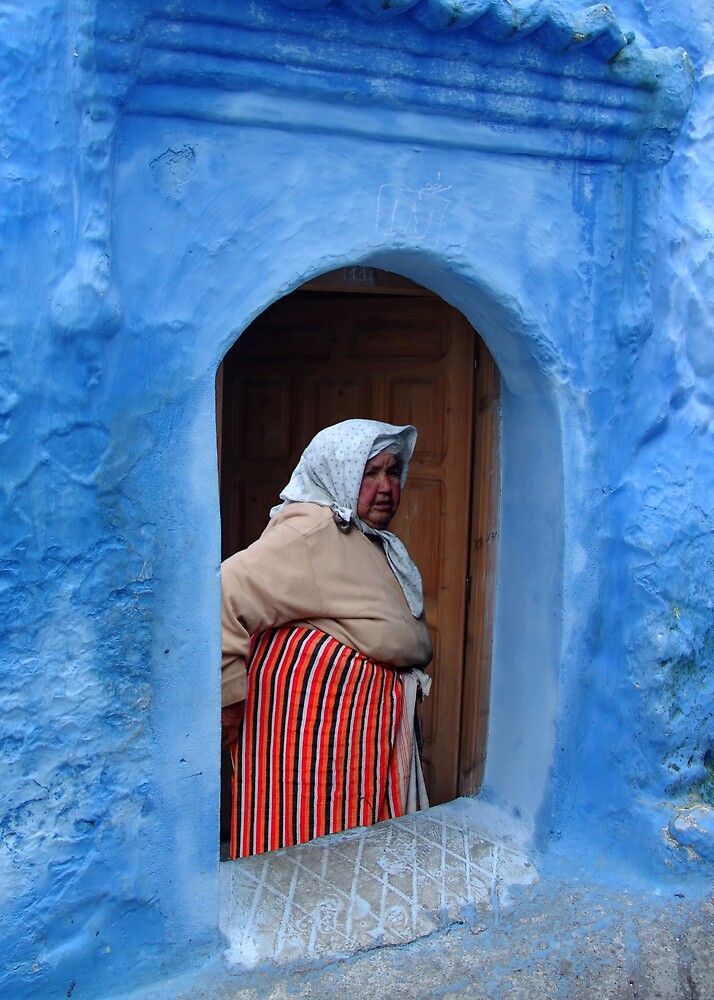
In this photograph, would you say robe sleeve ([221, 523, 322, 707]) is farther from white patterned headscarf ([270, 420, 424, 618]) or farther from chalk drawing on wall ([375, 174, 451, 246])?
chalk drawing on wall ([375, 174, 451, 246])

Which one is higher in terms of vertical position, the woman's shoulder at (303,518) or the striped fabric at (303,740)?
the woman's shoulder at (303,518)

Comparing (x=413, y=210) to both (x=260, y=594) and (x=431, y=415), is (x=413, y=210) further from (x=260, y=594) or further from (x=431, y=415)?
(x=431, y=415)

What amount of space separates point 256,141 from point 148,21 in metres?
0.33

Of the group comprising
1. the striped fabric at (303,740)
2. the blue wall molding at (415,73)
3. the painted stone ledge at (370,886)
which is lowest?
the painted stone ledge at (370,886)

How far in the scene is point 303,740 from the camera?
9.99 feet

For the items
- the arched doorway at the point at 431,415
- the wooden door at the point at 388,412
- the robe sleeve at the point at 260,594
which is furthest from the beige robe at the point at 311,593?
the wooden door at the point at 388,412

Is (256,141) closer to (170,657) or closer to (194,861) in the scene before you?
(170,657)

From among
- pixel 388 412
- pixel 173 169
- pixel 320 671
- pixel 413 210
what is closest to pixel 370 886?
pixel 320 671

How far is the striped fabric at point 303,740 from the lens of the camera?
9.96 feet

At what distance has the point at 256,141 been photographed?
230 cm

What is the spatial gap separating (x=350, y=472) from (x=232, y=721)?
31.5 inches

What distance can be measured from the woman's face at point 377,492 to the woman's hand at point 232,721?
2.23 ft

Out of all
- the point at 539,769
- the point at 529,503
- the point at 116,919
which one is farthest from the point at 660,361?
the point at 116,919

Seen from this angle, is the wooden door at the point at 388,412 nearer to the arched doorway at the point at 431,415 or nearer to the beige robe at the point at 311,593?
the arched doorway at the point at 431,415
